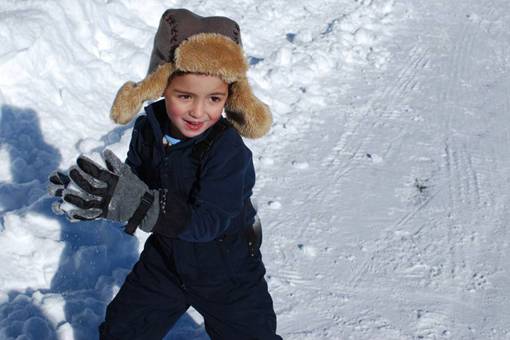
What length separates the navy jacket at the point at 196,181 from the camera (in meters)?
2.13

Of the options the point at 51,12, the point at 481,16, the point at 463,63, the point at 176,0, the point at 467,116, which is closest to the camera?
the point at 51,12

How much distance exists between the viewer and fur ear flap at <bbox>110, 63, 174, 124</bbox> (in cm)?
223

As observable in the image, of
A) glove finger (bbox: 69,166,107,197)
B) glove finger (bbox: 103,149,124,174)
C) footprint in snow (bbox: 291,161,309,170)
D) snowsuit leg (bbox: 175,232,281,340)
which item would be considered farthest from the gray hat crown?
footprint in snow (bbox: 291,161,309,170)

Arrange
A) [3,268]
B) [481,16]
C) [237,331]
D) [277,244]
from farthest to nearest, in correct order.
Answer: [481,16] < [277,244] < [3,268] < [237,331]

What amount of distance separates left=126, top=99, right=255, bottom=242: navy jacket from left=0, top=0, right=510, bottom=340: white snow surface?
3.41 ft

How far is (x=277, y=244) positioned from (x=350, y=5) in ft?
15.0

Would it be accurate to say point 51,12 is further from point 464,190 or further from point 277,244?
point 464,190

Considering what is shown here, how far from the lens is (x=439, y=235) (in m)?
3.86

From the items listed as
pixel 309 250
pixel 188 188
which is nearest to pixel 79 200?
pixel 188 188

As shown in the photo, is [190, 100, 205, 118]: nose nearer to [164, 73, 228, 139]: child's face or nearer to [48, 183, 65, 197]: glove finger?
[164, 73, 228, 139]: child's face

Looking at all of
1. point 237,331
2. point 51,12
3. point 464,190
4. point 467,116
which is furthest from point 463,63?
point 237,331

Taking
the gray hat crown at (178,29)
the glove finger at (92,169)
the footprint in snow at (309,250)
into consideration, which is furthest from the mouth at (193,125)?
the footprint in snow at (309,250)

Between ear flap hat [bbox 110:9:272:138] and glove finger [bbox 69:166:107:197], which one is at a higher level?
ear flap hat [bbox 110:9:272:138]

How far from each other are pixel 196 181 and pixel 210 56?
0.44 meters
